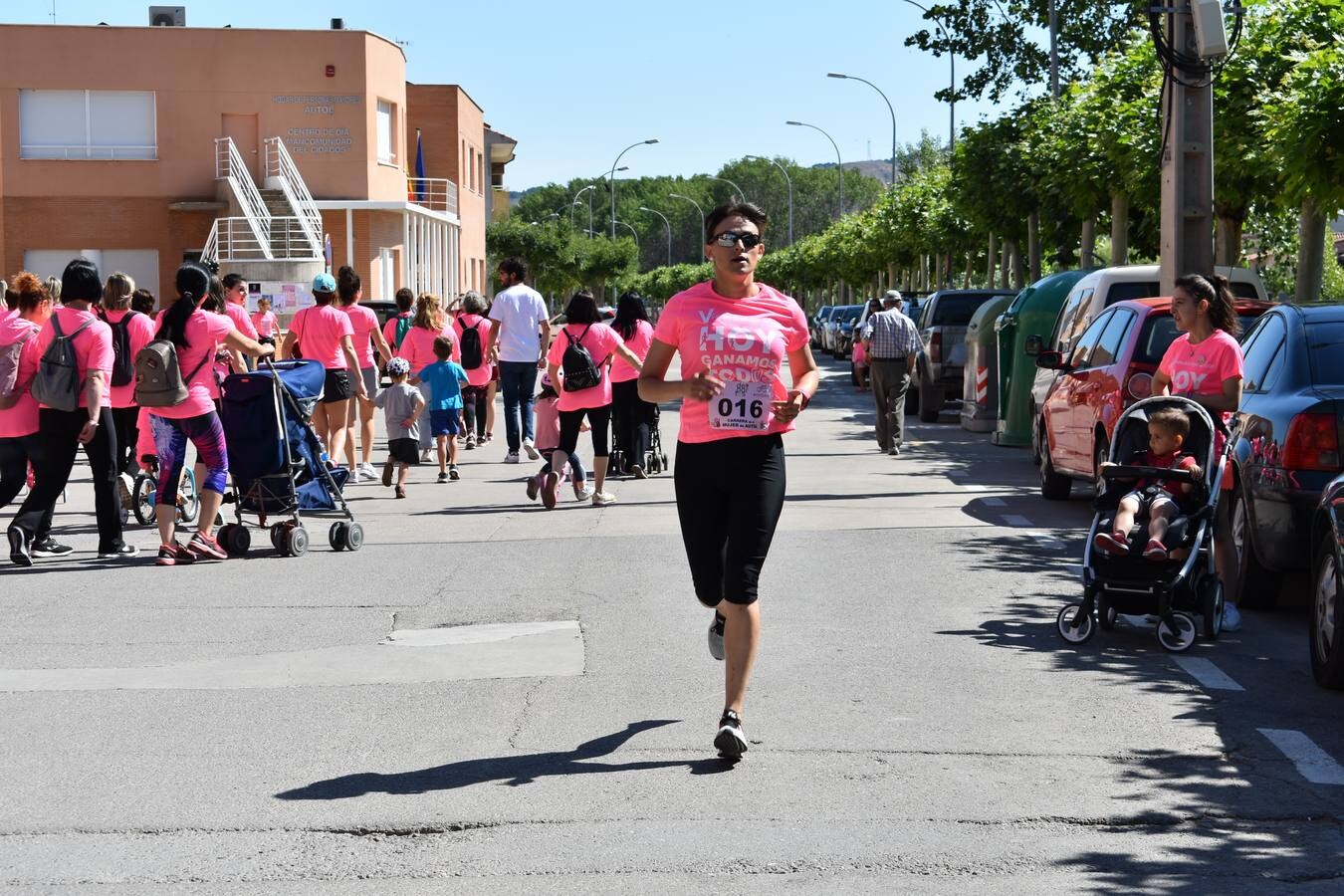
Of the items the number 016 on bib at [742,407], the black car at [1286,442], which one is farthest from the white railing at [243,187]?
the number 016 on bib at [742,407]

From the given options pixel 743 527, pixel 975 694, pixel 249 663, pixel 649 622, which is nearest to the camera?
pixel 743 527

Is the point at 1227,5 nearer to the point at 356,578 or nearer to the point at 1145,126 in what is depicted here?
the point at 1145,126

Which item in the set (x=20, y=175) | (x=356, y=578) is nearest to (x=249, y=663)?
(x=356, y=578)

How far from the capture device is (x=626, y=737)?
6.60 metres

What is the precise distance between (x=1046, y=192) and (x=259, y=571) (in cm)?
2358

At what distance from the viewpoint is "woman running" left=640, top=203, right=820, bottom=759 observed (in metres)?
6.32

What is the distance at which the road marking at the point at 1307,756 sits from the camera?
6051 millimetres

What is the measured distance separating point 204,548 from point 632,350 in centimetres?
557

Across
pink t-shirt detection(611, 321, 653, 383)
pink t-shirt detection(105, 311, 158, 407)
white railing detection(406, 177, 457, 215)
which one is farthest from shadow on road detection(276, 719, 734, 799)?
white railing detection(406, 177, 457, 215)

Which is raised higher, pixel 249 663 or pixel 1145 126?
pixel 1145 126

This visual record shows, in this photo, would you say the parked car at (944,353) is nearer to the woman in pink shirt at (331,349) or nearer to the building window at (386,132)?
the woman in pink shirt at (331,349)

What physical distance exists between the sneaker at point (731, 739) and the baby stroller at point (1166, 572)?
276cm

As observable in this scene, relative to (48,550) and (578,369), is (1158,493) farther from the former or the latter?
(48,550)

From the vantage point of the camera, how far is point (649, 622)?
9.06 meters
